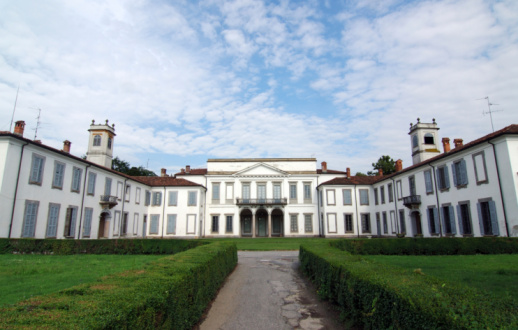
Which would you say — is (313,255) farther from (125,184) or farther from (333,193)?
(333,193)

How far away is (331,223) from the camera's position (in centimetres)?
3853

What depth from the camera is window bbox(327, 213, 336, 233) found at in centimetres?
3841

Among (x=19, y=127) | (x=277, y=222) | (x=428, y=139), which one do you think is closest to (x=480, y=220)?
(x=428, y=139)

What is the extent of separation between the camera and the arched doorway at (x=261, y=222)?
141 ft

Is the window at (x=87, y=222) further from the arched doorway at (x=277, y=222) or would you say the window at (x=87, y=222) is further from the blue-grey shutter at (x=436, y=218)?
the blue-grey shutter at (x=436, y=218)

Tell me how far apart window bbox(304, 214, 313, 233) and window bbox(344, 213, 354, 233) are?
4496 millimetres

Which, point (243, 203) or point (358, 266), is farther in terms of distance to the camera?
point (243, 203)

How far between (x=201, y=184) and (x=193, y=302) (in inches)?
1424

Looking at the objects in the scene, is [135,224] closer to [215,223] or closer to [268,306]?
[215,223]

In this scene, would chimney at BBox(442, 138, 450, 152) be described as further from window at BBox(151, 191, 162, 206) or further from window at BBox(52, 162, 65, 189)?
window at BBox(151, 191, 162, 206)

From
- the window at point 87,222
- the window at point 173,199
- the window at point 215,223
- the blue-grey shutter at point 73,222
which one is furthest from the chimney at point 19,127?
the window at point 215,223

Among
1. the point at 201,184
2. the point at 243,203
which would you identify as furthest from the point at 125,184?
the point at 243,203

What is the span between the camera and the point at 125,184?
31422mm

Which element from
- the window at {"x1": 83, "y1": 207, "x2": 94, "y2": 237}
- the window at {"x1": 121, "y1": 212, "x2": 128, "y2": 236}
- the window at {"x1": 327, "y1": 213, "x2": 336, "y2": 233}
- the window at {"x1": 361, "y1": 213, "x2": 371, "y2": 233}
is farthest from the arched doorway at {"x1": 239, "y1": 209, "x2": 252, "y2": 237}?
the window at {"x1": 83, "y1": 207, "x2": 94, "y2": 237}
